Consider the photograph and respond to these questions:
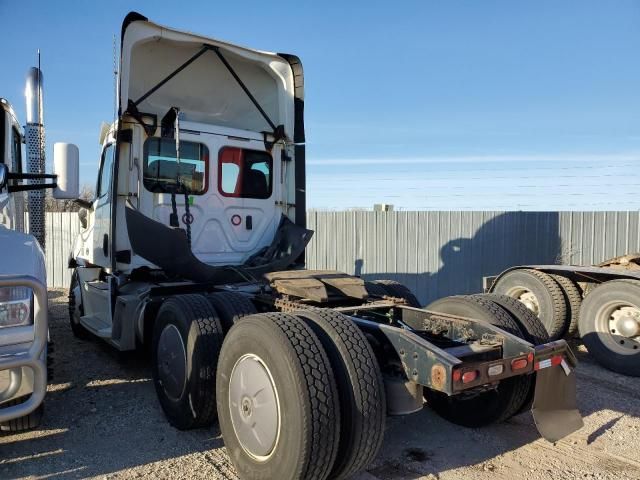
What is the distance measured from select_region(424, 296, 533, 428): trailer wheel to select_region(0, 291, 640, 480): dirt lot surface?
0.38 feet

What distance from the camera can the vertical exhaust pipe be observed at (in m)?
5.47

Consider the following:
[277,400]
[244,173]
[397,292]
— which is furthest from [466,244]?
[277,400]

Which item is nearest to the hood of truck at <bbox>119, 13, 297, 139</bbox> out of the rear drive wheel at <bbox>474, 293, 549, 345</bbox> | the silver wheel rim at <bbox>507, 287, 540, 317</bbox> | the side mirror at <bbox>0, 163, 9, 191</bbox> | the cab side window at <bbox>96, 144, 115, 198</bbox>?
the cab side window at <bbox>96, 144, 115, 198</bbox>

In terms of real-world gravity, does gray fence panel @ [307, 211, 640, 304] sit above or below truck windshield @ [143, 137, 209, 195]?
below

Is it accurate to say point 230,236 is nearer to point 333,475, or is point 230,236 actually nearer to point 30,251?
point 30,251

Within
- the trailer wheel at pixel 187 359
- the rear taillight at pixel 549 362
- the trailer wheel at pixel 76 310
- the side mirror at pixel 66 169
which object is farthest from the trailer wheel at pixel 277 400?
the trailer wheel at pixel 76 310

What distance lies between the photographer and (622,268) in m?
7.07

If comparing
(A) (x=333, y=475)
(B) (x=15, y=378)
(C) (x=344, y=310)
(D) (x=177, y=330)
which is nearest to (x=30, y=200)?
(D) (x=177, y=330)

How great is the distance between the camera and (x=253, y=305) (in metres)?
4.52

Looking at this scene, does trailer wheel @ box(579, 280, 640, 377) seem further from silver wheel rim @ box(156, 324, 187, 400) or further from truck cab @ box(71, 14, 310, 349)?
silver wheel rim @ box(156, 324, 187, 400)

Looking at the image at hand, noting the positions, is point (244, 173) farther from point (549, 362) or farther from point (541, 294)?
point (541, 294)

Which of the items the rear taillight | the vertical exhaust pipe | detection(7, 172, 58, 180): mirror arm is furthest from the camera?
the vertical exhaust pipe

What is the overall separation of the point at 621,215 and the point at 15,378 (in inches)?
449

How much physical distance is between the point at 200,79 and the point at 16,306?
13.9 feet
